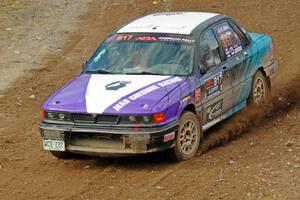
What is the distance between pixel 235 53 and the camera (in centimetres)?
1009

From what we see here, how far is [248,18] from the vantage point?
1784cm

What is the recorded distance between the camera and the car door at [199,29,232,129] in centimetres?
916

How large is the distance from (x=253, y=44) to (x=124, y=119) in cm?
342

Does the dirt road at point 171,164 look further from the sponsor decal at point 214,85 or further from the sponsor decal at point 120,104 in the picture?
the sponsor decal at point 120,104

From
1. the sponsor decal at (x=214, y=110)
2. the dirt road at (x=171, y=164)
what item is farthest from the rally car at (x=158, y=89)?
the dirt road at (x=171, y=164)

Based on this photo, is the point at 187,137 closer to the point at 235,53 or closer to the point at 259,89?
the point at 235,53

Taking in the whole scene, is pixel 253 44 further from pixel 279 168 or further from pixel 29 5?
pixel 29 5

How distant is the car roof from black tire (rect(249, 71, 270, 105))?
1221 mm

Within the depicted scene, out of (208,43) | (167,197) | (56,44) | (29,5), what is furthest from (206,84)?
(29,5)

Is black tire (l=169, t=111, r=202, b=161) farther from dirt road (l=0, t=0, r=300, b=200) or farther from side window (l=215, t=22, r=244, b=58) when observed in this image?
side window (l=215, t=22, r=244, b=58)

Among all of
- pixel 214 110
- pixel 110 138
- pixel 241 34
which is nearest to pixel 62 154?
pixel 110 138

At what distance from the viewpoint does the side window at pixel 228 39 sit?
392 inches

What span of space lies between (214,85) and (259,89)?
1.71m

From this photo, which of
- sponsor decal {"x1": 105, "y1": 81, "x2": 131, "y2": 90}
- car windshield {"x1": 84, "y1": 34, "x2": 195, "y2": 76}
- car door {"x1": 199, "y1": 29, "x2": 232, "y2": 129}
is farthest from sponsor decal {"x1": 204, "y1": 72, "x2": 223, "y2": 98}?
sponsor decal {"x1": 105, "y1": 81, "x2": 131, "y2": 90}
